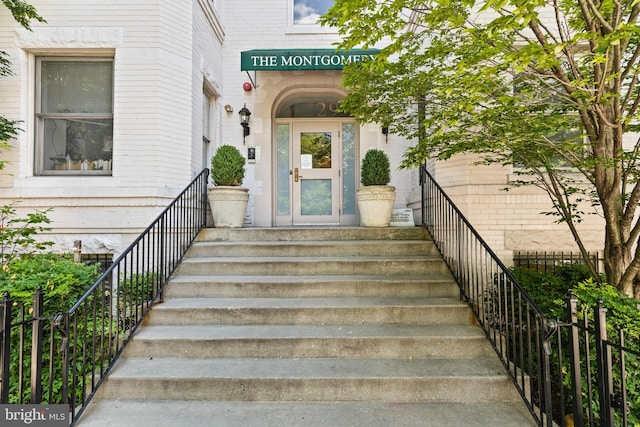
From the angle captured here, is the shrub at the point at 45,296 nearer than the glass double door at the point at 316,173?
Yes

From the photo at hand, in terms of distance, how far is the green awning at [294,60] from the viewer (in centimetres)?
541

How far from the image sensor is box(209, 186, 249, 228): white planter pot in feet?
16.5

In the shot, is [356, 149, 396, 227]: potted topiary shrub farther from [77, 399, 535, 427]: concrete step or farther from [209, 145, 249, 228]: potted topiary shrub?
[77, 399, 535, 427]: concrete step

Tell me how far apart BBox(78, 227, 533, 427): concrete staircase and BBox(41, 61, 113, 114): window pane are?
2.85 meters

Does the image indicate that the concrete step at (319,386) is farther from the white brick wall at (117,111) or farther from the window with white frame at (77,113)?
the window with white frame at (77,113)

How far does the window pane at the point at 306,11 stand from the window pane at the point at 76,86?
3.71 metres

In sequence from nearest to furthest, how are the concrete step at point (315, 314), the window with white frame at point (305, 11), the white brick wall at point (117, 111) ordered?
the concrete step at point (315, 314)
the white brick wall at point (117, 111)
the window with white frame at point (305, 11)

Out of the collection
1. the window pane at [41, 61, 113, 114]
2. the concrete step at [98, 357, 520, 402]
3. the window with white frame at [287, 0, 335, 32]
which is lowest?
the concrete step at [98, 357, 520, 402]

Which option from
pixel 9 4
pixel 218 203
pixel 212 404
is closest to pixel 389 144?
pixel 218 203

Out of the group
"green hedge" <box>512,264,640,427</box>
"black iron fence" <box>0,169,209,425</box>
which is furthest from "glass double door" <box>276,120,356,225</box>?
"green hedge" <box>512,264,640,427</box>

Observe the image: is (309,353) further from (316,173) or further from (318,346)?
(316,173)

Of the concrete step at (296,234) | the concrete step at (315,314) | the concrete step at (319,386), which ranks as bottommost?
the concrete step at (319,386)

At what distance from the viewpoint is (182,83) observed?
4.91 m

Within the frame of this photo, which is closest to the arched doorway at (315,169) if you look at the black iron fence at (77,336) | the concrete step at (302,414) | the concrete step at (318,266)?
the black iron fence at (77,336)
